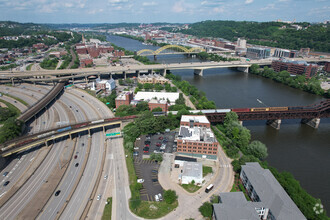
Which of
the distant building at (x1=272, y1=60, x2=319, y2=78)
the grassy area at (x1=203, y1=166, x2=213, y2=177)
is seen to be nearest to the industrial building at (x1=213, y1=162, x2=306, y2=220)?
the grassy area at (x1=203, y1=166, x2=213, y2=177)

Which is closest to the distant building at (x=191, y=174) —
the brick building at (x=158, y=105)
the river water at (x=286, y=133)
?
the river water at (x=286, y=133)

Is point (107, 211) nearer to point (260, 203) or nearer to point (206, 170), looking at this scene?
point (206, 170)

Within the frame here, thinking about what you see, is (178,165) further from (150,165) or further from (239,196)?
(239,196)

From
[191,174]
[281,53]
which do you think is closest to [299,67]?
[281,53]

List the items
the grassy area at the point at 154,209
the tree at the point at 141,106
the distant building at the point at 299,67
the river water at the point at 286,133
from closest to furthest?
1. the grassy area at the point at 154,209
2. the river water at the point at 286,133
3. the tree at the point at 141,106
4. the distant building at the point at 299,67

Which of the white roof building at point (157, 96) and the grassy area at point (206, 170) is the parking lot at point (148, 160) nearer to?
the grassy area at point (206, 170)

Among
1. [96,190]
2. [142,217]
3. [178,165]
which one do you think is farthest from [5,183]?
[178,165]

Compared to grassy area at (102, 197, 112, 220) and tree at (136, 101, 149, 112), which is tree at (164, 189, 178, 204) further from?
tree at (136, 101, 149, 112)
